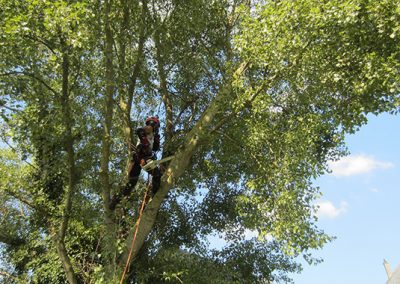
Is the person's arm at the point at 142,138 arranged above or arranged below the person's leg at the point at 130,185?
above

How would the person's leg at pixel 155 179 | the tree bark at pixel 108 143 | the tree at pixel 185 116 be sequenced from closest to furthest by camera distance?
the tree at pixel 185 116 → the tree bark at pixel 108 143 → the person's leg at pixel 155 179

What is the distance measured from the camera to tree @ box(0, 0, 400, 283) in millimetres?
7609

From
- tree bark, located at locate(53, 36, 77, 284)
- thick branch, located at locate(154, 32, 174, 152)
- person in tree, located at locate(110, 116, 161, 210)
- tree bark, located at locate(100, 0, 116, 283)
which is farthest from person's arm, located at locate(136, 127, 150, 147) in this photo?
thick branch, located at locate(154, 32, 174, 152)

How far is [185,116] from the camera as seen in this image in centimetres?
1316

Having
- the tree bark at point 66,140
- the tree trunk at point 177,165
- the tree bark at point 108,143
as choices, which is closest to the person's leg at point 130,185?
the tree bark at point 108,143

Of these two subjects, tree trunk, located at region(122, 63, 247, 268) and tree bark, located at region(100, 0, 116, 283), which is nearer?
tree bark, located at region(100, 0, 116, 283)

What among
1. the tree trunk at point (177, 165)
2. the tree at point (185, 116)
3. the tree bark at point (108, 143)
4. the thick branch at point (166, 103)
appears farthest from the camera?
the thick branch at point (166, 103)

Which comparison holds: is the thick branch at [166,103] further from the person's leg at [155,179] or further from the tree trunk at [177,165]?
the person's leg at [155,179]

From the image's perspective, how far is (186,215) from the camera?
13062 mm

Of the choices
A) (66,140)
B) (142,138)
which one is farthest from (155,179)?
(66,140)

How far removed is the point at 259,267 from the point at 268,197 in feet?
13.9

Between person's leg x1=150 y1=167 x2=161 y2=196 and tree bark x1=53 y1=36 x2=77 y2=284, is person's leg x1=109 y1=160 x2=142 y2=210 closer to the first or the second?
person's leg x1=150 y1=167 x2=161 y2=196

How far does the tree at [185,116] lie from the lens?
7.61m

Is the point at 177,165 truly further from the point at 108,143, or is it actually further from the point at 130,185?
the point at 108,143
